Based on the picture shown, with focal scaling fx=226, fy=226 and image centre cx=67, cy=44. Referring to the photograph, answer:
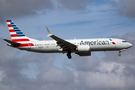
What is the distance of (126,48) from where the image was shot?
5150cm

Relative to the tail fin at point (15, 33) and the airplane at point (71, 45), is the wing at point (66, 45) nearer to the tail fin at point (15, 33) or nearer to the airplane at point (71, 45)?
the airplane at point (71, 45)

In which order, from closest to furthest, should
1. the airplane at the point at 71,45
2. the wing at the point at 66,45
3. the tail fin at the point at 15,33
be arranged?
1. the wing at the point at 66,45
2. the airplane at the point at 71,45
3. the tail fin at the point at 15,33

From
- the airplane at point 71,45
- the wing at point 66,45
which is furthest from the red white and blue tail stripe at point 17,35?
the wing at point 66,45

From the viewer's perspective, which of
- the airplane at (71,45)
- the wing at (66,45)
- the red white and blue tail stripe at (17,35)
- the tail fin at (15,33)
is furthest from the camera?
the tail fin at (15,33)

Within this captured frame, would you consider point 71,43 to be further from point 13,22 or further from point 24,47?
point 13,22

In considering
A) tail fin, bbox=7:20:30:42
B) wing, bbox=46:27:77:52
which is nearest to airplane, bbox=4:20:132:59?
wing, bbox=46:27:77:52

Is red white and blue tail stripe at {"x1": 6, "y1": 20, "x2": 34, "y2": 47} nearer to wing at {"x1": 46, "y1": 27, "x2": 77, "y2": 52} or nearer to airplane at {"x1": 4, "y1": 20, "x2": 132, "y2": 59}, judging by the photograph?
airplane at {"x1": 4, "y1": 20, "x2": 132, "y2": 59}

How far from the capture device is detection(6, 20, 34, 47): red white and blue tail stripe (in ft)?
175

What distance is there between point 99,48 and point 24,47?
17360 mm

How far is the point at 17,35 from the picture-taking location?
5606 cm

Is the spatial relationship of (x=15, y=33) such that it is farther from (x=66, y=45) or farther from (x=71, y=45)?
(x=71, y=45)

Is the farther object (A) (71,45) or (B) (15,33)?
(B) (15,33)

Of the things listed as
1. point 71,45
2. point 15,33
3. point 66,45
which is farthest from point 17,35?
point 71,45

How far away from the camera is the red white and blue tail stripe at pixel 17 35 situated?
53.5 meters
